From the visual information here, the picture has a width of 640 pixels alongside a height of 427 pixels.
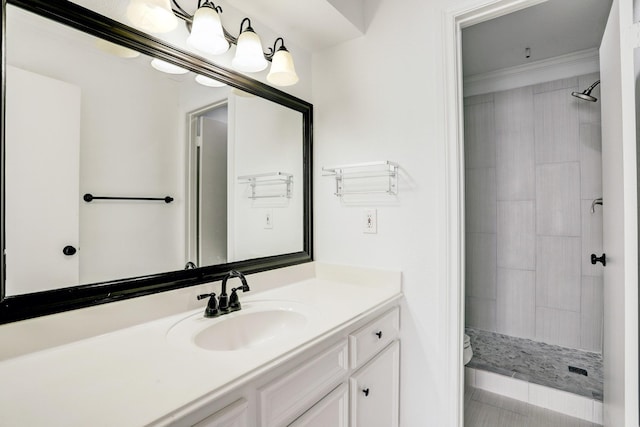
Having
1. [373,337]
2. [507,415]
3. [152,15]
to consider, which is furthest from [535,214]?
[152,15]

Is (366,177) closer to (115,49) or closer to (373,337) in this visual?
(373,337)

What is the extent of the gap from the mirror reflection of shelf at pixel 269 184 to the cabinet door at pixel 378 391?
2.99ft

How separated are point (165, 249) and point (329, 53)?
1367mm

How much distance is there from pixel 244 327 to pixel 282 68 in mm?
1136

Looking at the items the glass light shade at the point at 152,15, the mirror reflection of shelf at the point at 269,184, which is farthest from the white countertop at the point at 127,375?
the glass light shade at the point at 152,15

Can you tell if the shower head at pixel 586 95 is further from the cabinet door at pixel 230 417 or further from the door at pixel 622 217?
the cabinet door at pixel 230 417

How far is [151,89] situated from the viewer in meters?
1.15

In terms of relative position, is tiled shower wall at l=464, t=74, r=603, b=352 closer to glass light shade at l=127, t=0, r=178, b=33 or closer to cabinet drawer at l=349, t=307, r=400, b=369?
cabinet drawer at l=349, t=307, r=400, b=369

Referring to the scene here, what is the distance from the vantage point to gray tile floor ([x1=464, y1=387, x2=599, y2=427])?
177 centimetres

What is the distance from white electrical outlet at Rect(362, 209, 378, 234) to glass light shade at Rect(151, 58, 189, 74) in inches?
40.8

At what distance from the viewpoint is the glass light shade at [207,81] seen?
4.25 feet

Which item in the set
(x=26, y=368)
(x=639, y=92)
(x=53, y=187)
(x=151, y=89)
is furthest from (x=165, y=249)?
(x=639, y=92)

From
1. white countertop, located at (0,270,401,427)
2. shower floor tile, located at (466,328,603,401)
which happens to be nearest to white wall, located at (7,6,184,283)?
white countertop, located at (0,270,401,427)

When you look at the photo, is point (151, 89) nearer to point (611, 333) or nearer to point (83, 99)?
point (83, 99)
